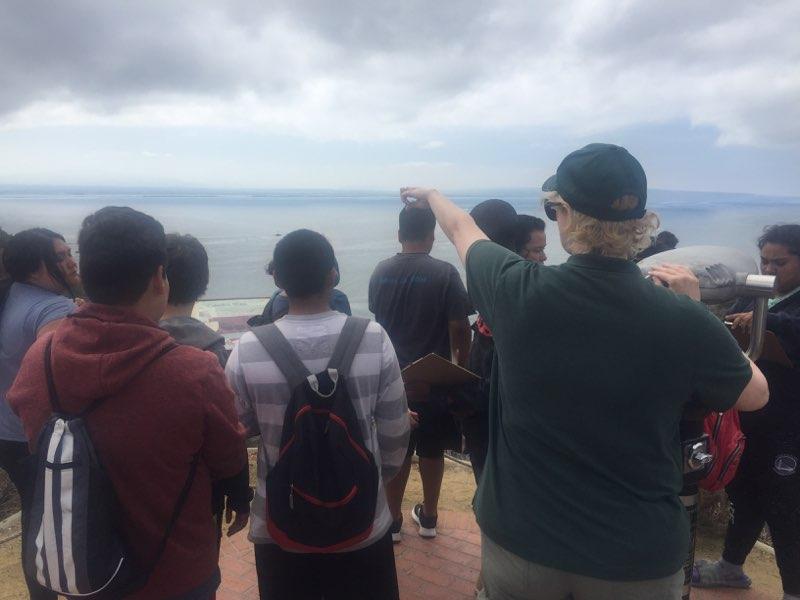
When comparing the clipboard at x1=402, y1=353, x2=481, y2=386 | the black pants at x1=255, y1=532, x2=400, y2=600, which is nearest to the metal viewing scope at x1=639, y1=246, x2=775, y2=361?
the clipboard at x1=402, y1=353, x2=481, y2=386

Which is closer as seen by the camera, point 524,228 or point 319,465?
point 319,465

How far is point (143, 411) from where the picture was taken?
5.04 ft

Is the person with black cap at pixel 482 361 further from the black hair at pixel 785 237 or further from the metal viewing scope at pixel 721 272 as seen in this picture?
the black hair at pixel 785 237

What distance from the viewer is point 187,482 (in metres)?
1.69

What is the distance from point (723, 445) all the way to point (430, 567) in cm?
203

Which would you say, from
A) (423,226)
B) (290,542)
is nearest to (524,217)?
(423,226)

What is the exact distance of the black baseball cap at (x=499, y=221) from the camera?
293 centimetres

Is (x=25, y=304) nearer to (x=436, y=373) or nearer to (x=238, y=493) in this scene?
(x=238, y=493)

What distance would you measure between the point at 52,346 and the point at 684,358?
1646 mm

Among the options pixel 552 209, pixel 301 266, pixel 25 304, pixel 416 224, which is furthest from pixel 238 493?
pixel 416 224

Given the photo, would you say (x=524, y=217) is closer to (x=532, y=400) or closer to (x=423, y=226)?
(x=423, y=226)

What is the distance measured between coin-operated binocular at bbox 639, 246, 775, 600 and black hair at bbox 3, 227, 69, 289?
101 inches

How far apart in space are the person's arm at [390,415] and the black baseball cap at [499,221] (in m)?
1.10

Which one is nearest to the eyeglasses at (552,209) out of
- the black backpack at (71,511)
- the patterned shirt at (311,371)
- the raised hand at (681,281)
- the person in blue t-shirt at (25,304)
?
the raised hand at (681,281)
